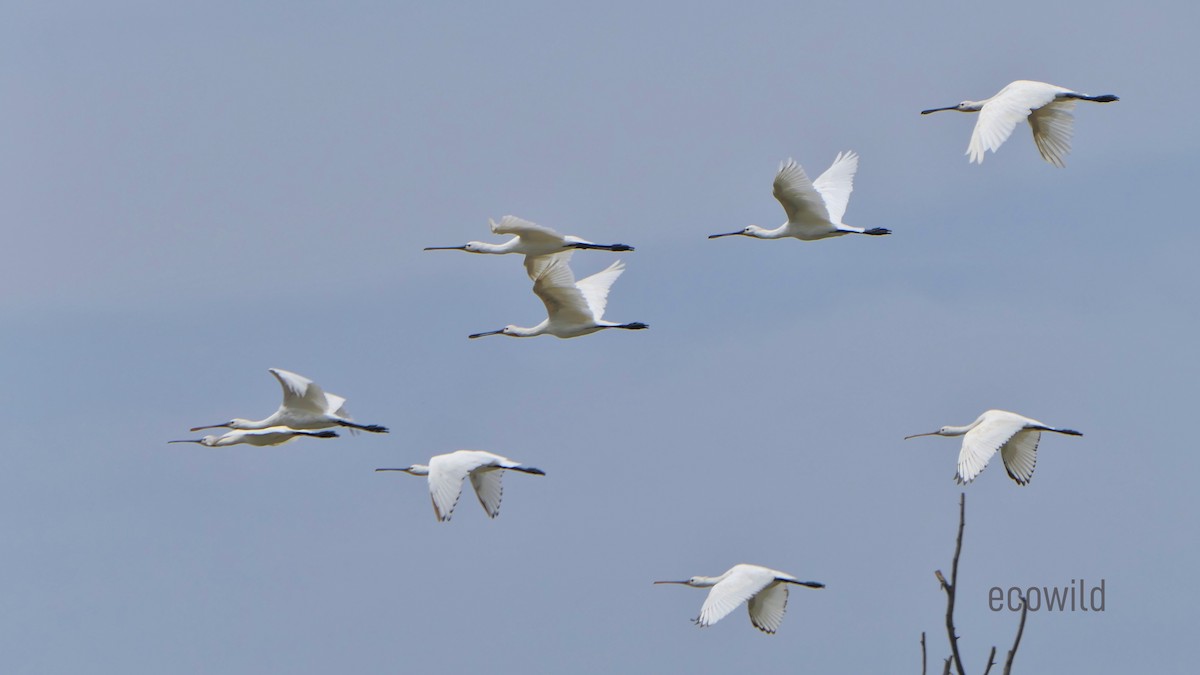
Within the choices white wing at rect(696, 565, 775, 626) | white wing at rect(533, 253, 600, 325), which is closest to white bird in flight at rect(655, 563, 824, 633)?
white wing at rect(696, 565, 775, 626)

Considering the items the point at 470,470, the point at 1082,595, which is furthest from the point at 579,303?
the point at 1082,595

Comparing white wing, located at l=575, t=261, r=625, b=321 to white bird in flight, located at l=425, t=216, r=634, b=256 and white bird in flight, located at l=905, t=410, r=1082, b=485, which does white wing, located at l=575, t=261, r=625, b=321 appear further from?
white bird in flight, located at l=905, t=410, r=1082, b=485

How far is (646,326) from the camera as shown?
83.5ft

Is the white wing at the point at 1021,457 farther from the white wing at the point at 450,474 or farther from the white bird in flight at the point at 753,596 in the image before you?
the white wing at the point at 450,474

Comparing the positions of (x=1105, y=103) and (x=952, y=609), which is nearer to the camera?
(x=952, y=609)

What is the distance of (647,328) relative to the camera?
83.5 feet

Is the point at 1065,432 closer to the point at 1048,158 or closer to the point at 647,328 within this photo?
the point at 1048,158

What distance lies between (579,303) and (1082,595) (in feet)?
34.1

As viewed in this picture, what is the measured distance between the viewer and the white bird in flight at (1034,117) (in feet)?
69.8

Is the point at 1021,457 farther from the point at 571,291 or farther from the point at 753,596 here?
the point at 571,291

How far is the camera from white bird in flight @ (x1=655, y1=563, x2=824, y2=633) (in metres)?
21.3

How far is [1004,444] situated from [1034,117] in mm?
4043

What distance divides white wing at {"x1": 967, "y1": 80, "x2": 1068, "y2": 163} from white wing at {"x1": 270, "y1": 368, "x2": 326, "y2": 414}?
7319 mm

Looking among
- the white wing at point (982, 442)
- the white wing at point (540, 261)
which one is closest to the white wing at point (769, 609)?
the white wing at point (982, 442)
